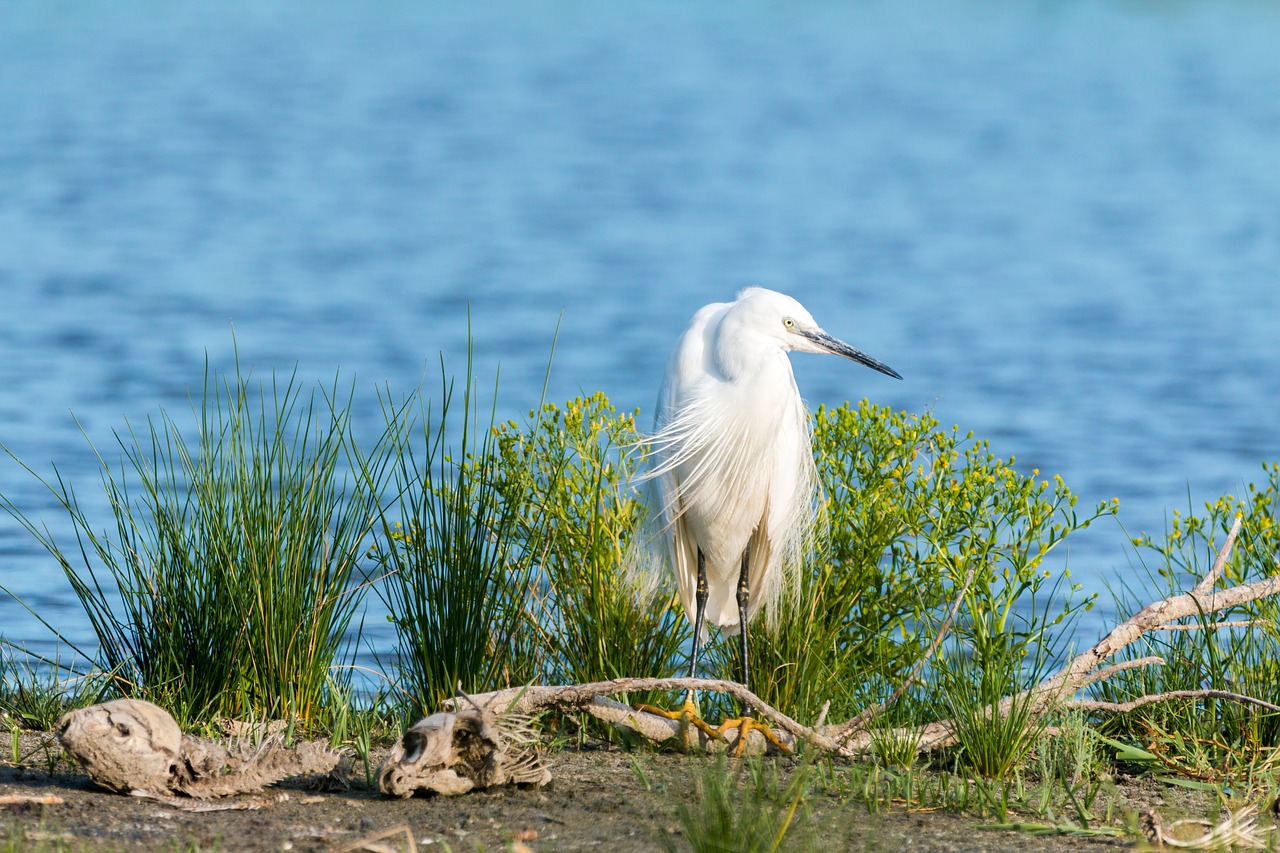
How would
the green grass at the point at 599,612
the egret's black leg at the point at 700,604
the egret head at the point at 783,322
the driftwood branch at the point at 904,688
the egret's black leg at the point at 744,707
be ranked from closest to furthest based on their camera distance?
the driftwood branch at the point at 904,688 < the green grass at the point at 599,612 < the egret's black leg at the point at 744,707 < the egret head at the point at 783,322 < the egret's black leg at the point at 700,604

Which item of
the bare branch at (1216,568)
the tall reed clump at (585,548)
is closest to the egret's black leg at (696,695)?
the tall reed clump at (585,548)

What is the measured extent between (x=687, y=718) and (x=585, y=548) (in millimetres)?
661

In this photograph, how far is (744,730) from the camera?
410cm

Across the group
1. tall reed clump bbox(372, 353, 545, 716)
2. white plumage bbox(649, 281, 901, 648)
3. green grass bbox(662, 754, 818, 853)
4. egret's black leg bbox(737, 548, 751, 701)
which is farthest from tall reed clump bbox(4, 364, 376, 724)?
green grass bbox(662, 754, 818, 853)

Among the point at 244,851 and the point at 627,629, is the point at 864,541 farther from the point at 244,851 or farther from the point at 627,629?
the point at 244,851

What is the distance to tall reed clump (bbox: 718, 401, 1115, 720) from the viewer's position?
14.5 ft

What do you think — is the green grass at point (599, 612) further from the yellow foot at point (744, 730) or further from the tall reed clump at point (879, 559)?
the yellow foot at point (744, 730)

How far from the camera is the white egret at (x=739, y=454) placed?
4453 mm

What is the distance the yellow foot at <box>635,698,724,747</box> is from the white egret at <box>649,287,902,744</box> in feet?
0.35

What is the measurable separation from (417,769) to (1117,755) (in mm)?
1869

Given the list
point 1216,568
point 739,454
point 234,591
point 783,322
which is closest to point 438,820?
point 234,591

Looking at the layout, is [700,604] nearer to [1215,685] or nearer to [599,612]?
[599,612]

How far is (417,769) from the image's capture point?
3502mm

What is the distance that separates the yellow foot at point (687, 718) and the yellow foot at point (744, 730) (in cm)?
2
